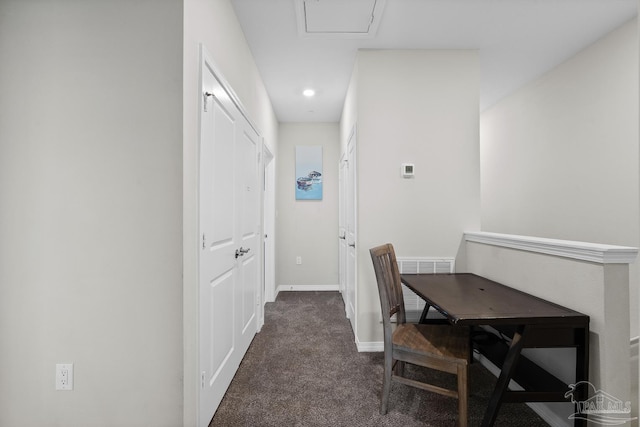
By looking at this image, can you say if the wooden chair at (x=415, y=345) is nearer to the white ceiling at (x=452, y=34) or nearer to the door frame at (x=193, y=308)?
the door frame at (x=193, y=308)

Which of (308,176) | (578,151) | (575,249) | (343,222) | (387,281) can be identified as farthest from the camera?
(308,176)

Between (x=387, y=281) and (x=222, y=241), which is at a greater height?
(x=222, y=241)

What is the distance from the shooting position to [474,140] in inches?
105

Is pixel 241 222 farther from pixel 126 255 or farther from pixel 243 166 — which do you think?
pixel 126 255

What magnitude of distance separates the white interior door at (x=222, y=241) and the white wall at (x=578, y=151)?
2.05 metres

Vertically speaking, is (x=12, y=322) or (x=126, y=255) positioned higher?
(x=126, y=255)

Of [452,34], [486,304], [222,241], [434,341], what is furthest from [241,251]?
[452,34]

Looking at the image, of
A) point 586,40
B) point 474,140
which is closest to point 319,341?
point 474,140

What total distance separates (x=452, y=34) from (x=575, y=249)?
1858mm

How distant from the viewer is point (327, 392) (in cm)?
201

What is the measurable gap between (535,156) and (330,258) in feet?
9.25

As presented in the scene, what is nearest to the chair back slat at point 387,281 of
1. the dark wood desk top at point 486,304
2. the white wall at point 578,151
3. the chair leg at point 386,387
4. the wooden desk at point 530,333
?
the dark wood desk top at point 486,304

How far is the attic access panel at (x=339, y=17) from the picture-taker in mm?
2086

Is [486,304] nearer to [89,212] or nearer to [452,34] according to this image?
[89,212]
